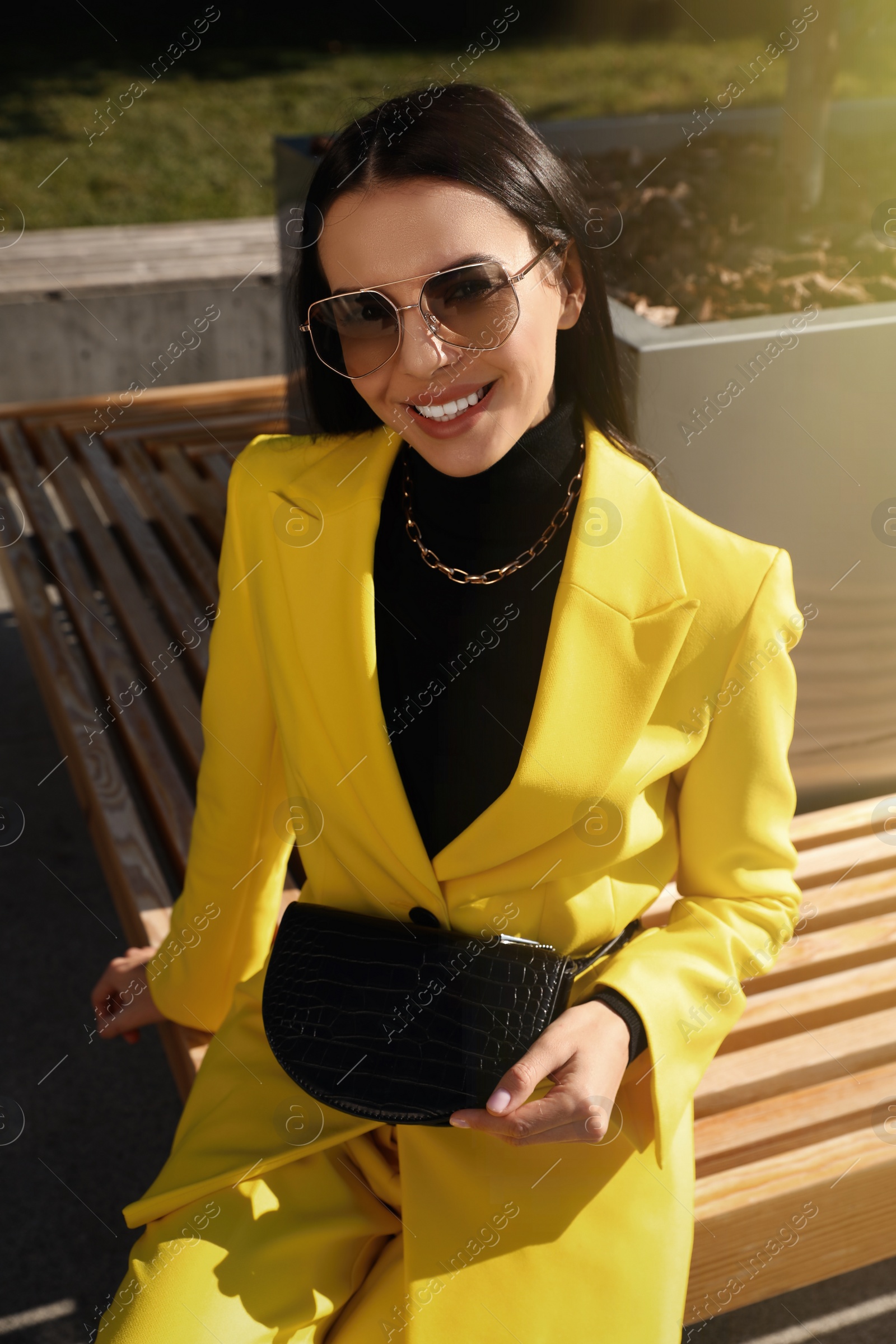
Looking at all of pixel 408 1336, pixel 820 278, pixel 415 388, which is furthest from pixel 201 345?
pixel 408 1336

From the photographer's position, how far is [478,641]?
1.57m

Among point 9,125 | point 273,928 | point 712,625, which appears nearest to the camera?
point 712,625

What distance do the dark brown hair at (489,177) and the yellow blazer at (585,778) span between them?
0.27ft

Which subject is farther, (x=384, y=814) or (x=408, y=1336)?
(x=384, y=814)

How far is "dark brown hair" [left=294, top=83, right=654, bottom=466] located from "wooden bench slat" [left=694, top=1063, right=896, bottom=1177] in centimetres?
108

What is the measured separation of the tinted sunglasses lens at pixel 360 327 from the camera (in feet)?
4.38

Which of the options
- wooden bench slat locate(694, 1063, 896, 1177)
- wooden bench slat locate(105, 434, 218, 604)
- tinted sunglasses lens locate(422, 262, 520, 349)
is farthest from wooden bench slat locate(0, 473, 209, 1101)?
tinted sunglasses lens locate(422, 262, 520, 349)

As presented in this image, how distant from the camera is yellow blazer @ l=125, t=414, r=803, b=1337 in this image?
147 centimetres

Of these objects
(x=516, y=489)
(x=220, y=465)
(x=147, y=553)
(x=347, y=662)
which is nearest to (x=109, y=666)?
(x=147, y=553)

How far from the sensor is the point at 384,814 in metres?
1.52

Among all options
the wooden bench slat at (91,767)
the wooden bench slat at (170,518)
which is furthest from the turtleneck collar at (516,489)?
the wooden bench slat at (170,518)

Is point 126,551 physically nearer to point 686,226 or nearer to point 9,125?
point 686,226

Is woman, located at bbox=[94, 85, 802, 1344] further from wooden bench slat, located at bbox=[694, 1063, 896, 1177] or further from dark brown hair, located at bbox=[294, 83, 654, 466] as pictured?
wooden bench slat, located at bbox=[694, 1063, 896, 1177]

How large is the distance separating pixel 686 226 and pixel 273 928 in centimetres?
300
